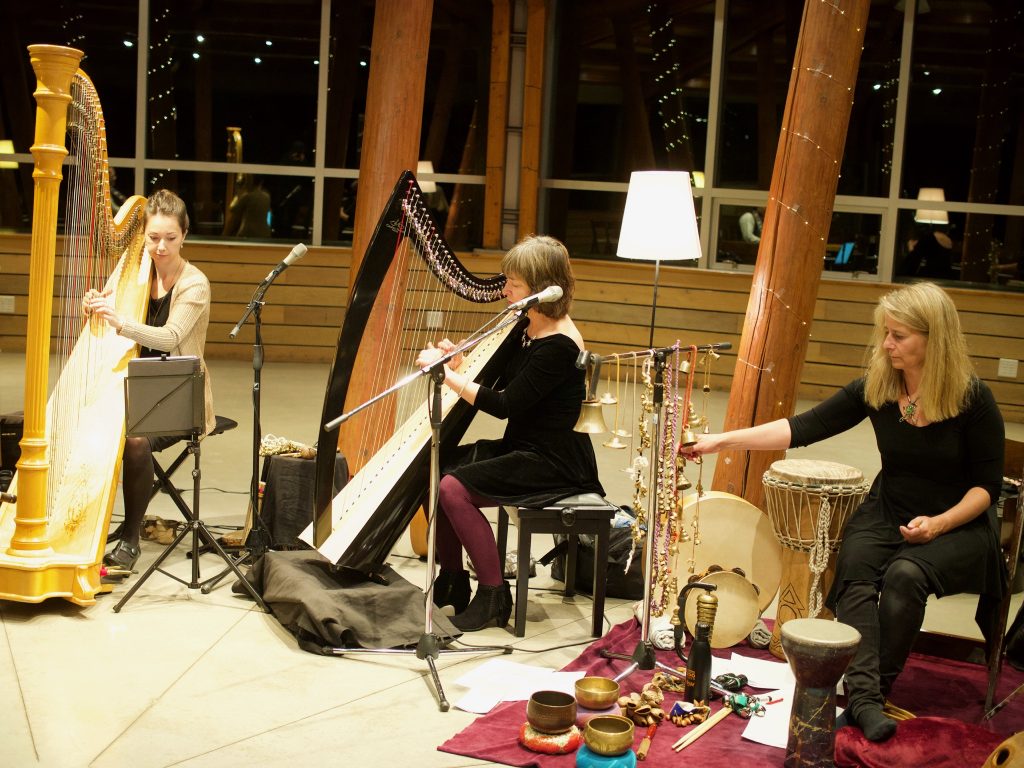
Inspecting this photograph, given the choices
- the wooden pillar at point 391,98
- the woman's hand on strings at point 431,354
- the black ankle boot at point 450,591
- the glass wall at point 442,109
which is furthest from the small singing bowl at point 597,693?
the glass wall at point 442,109

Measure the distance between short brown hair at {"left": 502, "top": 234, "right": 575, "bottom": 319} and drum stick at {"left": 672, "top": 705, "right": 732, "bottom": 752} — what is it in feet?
4.73

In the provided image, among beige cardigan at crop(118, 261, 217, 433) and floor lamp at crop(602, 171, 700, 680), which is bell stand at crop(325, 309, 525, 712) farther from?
beige cardigan at crop(118, 261, 217, 433)

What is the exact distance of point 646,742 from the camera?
3.14 meters

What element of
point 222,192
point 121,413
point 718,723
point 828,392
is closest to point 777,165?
point 718,723

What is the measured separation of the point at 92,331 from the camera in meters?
4.62

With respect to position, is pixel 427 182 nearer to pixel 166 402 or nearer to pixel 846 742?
pixel 166 402

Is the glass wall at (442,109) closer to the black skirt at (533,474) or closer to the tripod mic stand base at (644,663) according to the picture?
the black skirt at (533,474)

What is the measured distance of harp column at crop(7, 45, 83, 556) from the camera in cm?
361

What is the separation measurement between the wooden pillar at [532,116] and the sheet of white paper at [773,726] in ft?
22.0

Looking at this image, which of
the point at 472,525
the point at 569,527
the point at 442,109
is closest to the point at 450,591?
the point at 472,525

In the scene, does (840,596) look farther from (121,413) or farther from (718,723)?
(121,413)

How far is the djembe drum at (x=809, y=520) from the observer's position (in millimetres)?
3715

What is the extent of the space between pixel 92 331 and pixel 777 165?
2.79 m

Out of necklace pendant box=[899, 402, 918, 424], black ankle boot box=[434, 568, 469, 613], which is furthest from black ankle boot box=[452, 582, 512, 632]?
necklace pendant box=[899, 402, 918, 424]
